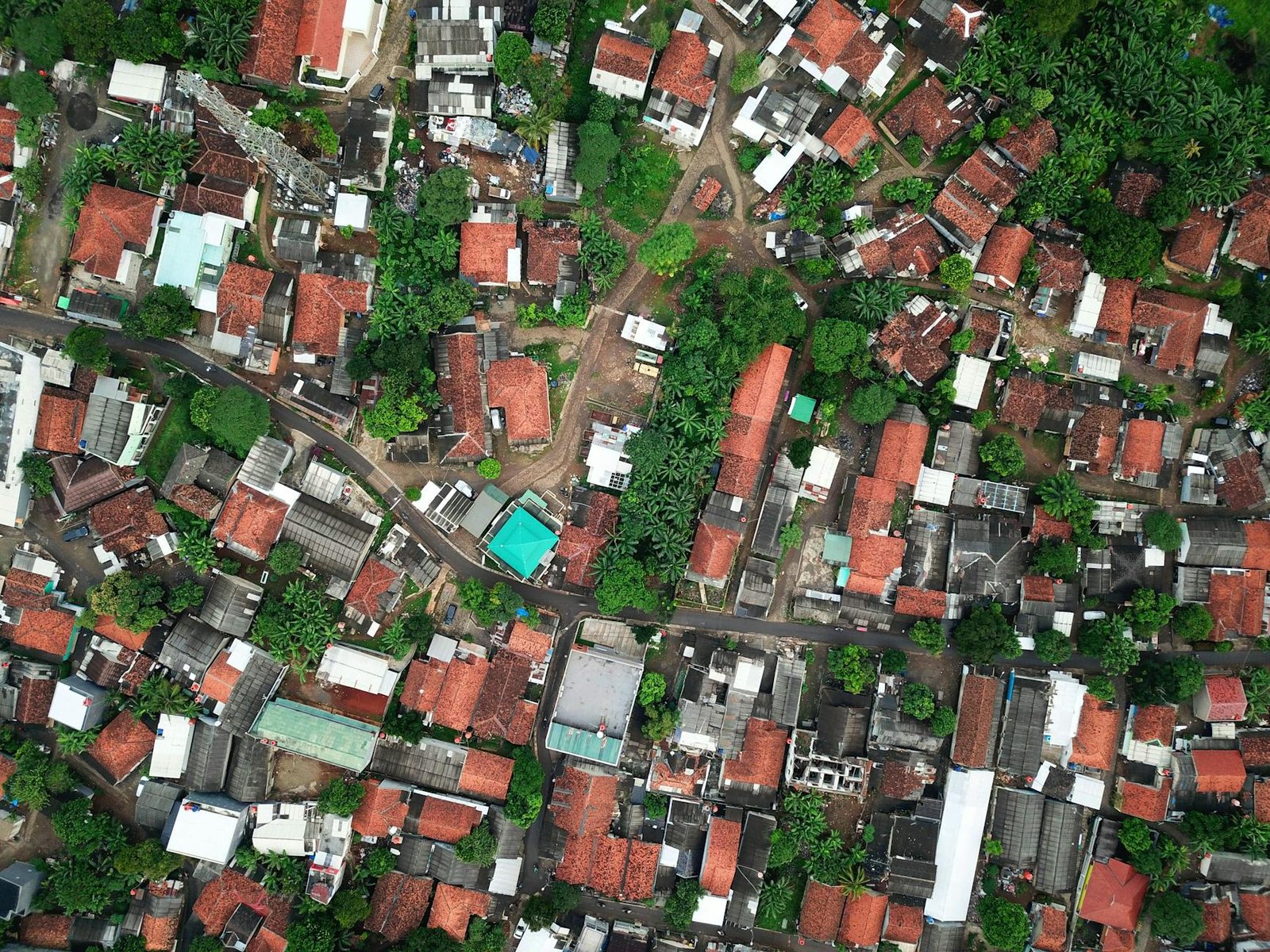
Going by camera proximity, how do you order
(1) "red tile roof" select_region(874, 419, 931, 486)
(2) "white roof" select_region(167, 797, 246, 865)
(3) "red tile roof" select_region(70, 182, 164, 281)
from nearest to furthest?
(2) "white roof" select_region(167, 797, 246, 865) < (3) "red tile roof" select_region(70, 182, 164, 281) < (1) "red tile roof" select_region(874, 419, 931, 486)

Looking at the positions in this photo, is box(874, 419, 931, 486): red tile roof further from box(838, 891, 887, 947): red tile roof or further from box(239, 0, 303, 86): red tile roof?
box(239, 0, 303, 86): red tile roof

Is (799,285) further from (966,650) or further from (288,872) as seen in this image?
(288,872)

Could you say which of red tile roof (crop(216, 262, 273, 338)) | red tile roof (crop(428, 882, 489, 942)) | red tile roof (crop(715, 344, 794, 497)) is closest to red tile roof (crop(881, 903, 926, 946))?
red tile roof (crop(428, 882, 489, 942))

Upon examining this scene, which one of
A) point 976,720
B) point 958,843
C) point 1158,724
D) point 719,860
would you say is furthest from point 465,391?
point 1158,724

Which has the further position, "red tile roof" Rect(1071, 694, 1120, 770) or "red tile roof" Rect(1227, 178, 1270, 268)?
"red tile roof" Rect(1071, 694, 1120, 770)

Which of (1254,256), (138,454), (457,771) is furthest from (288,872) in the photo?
(1254,256)

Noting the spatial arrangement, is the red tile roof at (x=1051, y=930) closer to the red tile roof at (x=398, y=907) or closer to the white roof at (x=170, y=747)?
the red tile roof at (x=398, y=907)
